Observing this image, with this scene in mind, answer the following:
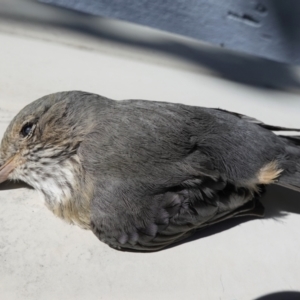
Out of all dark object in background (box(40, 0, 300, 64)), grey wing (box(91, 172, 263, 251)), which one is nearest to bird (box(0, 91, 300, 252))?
grey wing (box(91, 172, 263, 251))

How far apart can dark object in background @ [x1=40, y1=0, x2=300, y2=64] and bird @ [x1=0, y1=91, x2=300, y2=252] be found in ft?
4.96

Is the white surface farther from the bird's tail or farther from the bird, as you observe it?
the bird's tail

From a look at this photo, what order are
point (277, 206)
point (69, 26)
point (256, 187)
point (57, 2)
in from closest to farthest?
point (256, 187) → point (277, 206) → point (69, 26) → point (57, 2)

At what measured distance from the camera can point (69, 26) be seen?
9.78 feet

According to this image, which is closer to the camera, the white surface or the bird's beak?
the white surface

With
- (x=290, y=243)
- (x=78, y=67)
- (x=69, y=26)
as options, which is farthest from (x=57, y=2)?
(x=290, y=243)

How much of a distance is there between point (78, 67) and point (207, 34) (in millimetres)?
1158

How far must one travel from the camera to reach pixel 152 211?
1.86 m

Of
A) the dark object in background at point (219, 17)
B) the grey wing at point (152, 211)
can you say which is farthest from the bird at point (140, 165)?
the dark object in background at point (219, 17)

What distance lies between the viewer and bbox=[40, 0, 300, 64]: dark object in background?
3.39 metres

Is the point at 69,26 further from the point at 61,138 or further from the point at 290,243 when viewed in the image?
the point at 290,243

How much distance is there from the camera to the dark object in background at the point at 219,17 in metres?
3.39

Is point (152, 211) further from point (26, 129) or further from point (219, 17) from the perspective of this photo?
point (219, 17)

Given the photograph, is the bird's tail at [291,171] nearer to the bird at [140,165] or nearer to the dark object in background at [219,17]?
the bird at [140,165]
